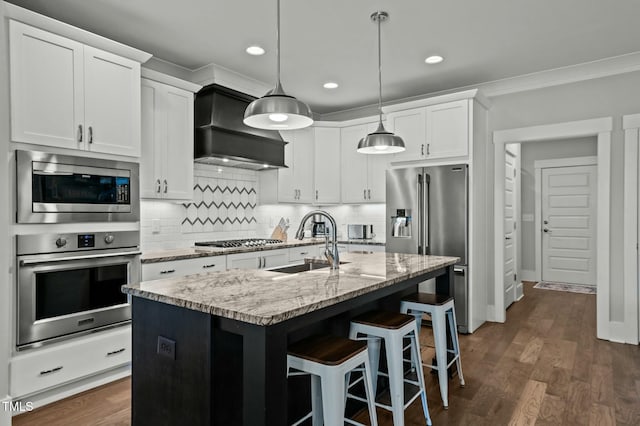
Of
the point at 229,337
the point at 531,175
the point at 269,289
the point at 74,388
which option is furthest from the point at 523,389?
the point at 531,175

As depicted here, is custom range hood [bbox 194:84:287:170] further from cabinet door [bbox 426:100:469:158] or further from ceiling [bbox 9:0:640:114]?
cabinet door [bbox 426:100:469:158]

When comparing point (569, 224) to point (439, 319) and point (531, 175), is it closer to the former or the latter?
point (531, 175)

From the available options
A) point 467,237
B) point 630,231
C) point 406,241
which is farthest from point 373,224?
point 630,231

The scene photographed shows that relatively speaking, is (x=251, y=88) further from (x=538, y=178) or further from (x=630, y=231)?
(x=538, y=178)

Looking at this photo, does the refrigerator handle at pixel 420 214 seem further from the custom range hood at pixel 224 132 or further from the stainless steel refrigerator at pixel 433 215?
the custom range hood at pixel 224 132

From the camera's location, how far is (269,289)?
186 cm

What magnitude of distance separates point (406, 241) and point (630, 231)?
2.13 m

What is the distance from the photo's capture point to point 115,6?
2.82 m

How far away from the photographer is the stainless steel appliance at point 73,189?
8.09ft

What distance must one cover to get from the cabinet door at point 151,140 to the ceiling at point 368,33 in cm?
44

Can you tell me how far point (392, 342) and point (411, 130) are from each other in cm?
304

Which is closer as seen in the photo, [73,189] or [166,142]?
[73,189]

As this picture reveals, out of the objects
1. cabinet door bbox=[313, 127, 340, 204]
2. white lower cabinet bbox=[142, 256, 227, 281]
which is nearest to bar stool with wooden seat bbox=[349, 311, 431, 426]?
white lower cabinet bbox=[142, 256, 227, 281]

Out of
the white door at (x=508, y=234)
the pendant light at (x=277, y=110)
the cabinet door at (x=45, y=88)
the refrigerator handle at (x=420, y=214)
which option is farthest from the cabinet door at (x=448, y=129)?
the cabinet door at (x=45, y=88)
